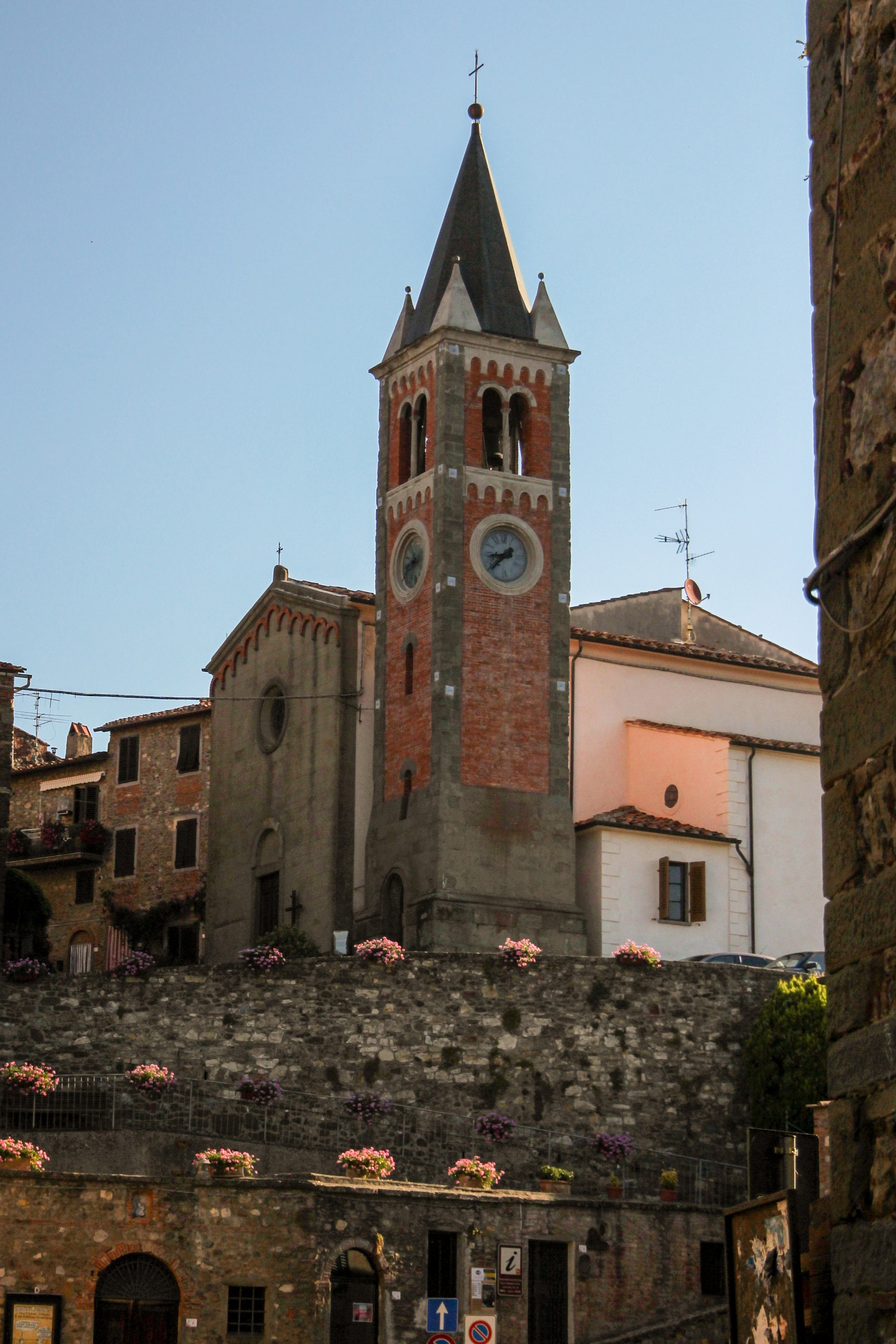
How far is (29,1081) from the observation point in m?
28.3

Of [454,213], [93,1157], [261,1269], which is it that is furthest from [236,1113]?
[454,213]

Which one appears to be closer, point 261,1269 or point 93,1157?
point 261,1269

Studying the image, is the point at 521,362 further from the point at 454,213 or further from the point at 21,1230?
the point at 21,1230

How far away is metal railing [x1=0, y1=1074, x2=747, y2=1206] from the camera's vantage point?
2845 centimetres

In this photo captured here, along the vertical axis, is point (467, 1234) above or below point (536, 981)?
below

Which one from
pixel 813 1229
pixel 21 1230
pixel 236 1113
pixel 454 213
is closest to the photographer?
pixel 813 1229

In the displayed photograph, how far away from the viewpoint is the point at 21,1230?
2470cm

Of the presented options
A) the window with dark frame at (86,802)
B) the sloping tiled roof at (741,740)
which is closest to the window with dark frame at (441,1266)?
the sloping tiled roof at (741,740)

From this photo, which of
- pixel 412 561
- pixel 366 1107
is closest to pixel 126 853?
pixel 412 561

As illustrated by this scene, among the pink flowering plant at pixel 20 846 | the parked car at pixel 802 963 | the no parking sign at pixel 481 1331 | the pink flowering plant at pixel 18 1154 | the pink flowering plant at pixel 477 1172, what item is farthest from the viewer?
the pink flowering plant at pixel 20 846

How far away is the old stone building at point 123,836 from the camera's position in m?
46.8

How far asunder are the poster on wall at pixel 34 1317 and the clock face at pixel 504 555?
1794cm

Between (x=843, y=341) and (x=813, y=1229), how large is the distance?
3965 mm

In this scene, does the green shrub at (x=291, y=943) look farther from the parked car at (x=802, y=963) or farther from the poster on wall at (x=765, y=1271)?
the poster on wall at (x=765, y=1271)
